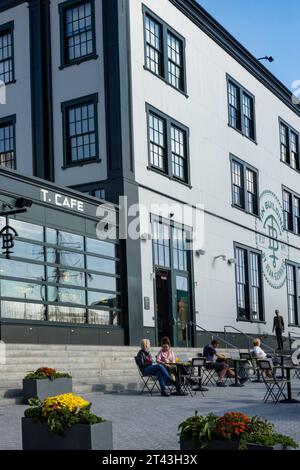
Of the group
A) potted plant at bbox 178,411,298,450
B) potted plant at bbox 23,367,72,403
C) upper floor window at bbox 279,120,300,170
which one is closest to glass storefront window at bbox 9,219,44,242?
potted plant at bbox 23,367,72,403

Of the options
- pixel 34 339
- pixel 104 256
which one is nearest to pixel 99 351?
pixel 34 339

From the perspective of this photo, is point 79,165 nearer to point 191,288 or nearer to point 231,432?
point 191,288

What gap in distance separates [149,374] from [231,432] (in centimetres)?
1034

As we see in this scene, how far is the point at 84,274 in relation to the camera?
20609 mm

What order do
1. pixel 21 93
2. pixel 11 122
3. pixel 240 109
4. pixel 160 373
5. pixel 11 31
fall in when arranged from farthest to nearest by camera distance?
pixel 240 109 → pixel 11 31 → pixel 11 122 → pixel 21 93 → pixel 160 373

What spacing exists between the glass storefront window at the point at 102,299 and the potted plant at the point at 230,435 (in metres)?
13.9

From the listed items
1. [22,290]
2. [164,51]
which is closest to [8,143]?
[164,51]

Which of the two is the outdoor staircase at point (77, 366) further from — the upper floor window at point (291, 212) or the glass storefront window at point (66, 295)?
the upper floor window at point (291, 212)

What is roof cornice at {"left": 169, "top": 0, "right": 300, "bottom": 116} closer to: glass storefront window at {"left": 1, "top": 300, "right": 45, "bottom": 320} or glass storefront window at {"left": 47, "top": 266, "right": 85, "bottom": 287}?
glass storefront window at {"left": 47, "top": 266, "right": 85, "bottom": 287}

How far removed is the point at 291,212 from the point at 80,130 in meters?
16.3

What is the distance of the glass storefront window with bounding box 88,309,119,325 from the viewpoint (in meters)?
20.8

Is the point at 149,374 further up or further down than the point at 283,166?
further down

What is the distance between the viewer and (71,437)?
8.20 meters

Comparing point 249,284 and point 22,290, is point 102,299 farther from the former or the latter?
point 249,284
